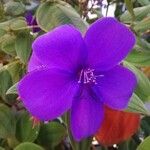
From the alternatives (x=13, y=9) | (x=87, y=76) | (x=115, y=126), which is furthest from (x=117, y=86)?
(x=13, y=9)

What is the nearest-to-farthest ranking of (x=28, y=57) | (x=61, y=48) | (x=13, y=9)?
(x=61, y=48) < (x=28, y=57) < (x=13, y=9)

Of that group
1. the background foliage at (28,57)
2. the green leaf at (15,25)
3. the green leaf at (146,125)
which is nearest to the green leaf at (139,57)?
the background foliage at (28,57)

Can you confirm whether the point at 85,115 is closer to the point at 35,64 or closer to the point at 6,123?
the point at 35,64

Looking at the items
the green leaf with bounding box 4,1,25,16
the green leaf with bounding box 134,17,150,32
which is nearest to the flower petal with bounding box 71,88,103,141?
the green leaf with bounding box 134,17,150,32

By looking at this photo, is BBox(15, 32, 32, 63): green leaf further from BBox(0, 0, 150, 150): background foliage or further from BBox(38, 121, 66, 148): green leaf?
BBox(38, 121, 66, 148): green leaf

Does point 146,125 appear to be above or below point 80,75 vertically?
Result: below

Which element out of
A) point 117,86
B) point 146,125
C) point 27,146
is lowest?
point 146,125

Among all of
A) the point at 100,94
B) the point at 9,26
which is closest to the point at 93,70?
the point at 100,94

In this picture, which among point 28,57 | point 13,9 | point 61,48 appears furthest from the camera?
point 13,9

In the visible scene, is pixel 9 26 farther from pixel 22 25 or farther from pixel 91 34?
pixel 91 34
